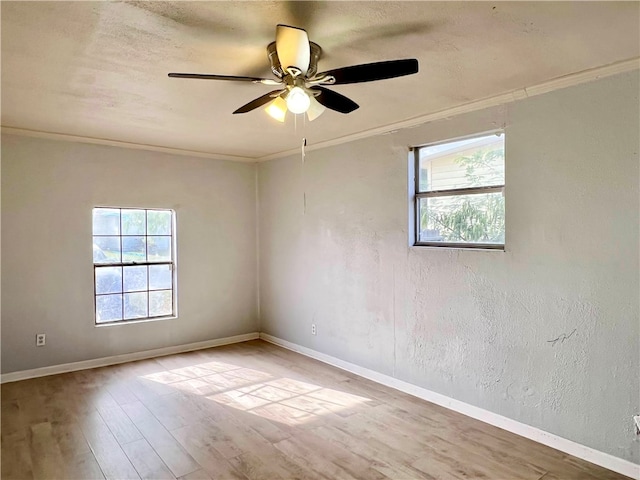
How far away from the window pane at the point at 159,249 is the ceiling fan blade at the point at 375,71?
12.4 ft

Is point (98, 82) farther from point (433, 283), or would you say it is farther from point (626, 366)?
point (626, 366)

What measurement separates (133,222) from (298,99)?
3531 mm

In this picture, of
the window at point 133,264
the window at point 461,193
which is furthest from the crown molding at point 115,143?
the window at point 461,193

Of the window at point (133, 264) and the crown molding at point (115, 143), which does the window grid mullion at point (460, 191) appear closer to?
the crown molding at point (115, 143)

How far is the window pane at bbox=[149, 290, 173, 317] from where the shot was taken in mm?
5238

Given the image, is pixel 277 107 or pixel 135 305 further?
pixel 135 305

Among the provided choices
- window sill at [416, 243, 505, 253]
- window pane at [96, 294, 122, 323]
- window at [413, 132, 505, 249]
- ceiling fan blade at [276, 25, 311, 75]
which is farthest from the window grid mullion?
window pane at [96, 294, 122, 323]

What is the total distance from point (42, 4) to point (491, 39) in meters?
2.21

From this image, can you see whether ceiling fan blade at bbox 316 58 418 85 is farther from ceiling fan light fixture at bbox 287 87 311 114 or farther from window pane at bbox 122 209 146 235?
window pane at bbox 122 209 146 235

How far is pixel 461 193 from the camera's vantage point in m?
3.57

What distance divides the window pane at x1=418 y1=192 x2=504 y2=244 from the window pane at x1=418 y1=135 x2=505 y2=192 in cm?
12

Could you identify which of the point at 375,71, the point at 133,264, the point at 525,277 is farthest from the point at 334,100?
the point at 133,264

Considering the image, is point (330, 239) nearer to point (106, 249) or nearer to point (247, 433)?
point (247, 433)

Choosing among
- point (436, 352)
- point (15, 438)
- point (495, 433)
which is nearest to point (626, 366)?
point (495, 433)
